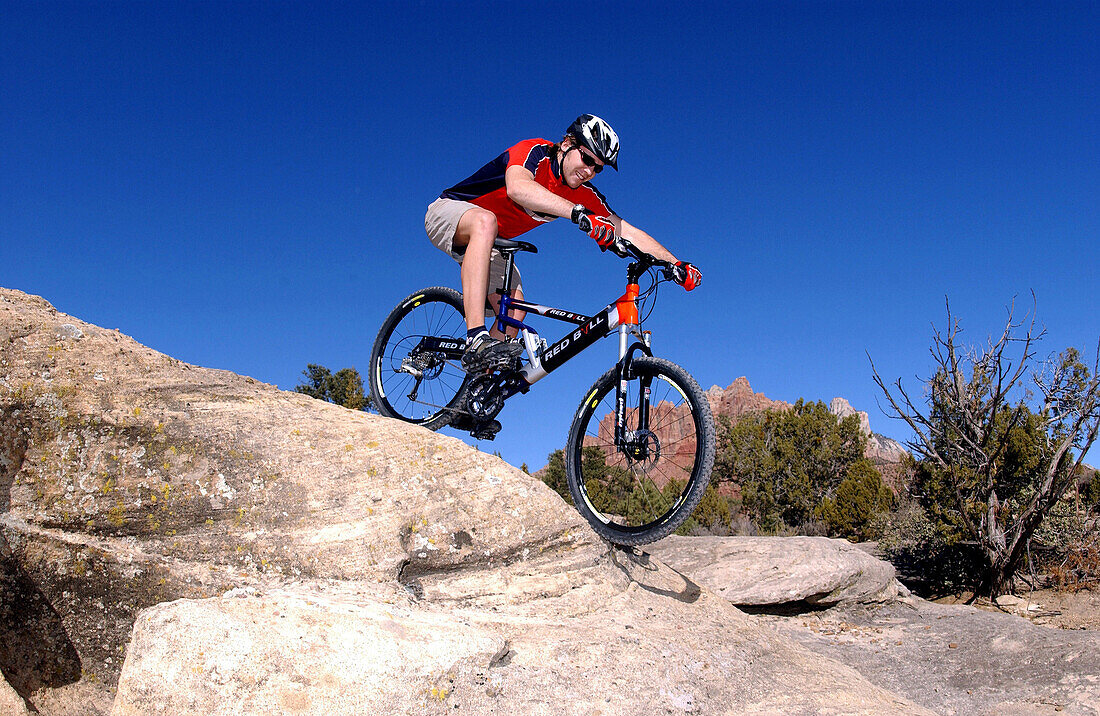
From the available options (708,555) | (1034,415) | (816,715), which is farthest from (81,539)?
(1034,415)

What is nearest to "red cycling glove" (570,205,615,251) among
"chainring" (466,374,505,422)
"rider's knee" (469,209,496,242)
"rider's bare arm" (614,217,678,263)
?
"rider's bare arm" (614,217,678,263)

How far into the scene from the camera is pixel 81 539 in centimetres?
407

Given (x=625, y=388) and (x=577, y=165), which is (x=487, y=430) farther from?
(x=577, y=165)

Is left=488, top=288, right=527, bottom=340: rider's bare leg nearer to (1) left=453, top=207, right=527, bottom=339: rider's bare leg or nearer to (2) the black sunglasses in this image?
(1) left=453, top=207, right=527, bottom=339: rider's bare leg

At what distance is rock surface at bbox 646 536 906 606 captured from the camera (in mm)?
10992

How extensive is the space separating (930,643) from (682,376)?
832cm

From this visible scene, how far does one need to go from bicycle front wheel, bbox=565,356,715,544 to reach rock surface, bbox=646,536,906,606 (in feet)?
18.6

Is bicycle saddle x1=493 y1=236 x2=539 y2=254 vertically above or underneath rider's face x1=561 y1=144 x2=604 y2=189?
underneath

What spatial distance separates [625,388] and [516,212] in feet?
5.77

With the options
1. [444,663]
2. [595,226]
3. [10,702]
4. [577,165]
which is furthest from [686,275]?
[10,702]

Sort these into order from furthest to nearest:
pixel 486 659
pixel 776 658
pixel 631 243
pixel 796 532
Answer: pixel 796 532
pixel 631 243
pixel 776 658
pixel 486 659

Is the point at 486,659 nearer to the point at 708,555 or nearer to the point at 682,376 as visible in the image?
the point at 682,376

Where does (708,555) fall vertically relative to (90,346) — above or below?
below

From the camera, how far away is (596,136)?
5.45 metres
